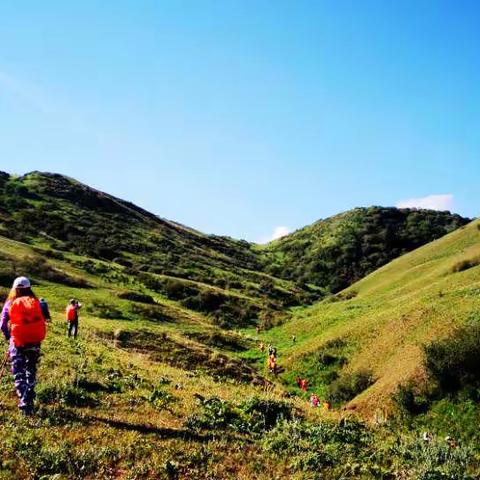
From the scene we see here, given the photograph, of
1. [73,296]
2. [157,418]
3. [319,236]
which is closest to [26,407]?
[157,418]

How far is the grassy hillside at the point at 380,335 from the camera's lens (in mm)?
33500

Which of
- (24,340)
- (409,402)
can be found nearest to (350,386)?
(409,402)

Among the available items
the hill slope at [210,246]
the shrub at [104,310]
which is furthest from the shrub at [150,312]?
the hill slope at [210,246]

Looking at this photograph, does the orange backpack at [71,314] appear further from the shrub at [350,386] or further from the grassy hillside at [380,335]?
the shrub at [350,386]

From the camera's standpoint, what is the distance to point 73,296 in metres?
51.2

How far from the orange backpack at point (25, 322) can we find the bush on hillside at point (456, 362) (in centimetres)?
2270

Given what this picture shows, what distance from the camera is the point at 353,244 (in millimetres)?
154125

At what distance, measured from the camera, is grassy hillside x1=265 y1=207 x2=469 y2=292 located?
5556 inches

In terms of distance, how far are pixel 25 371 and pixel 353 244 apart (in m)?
148

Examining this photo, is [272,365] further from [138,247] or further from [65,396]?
[138,247]

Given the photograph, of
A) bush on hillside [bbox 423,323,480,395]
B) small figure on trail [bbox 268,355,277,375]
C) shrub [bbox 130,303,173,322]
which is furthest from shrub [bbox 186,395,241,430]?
shrub [bbox 130,303,173,322]

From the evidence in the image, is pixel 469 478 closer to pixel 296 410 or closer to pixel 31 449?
pixel 296 410

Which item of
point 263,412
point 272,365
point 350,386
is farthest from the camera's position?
point 272,365

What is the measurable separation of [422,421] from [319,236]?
154m
